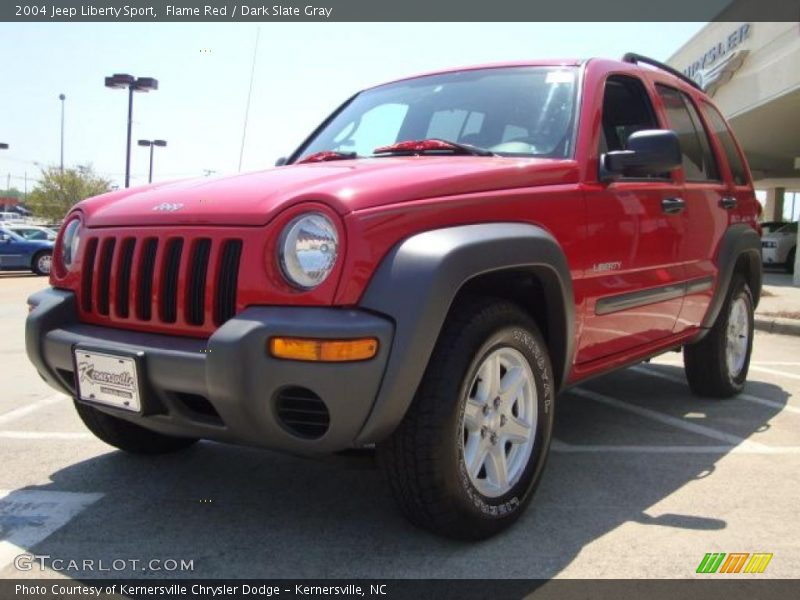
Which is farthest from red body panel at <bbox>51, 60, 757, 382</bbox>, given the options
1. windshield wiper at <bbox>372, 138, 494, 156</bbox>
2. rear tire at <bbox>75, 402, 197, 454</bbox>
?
rear tire at <bbox>75, 402, 197, 454</bbox>

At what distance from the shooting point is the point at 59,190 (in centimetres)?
4866

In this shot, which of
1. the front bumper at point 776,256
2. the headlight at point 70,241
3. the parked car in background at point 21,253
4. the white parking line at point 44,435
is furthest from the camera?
the front bumper at point 776,256

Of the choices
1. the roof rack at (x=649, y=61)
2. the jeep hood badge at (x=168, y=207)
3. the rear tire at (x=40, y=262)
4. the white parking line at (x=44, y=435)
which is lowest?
the rear tire at (x=40, y=262)

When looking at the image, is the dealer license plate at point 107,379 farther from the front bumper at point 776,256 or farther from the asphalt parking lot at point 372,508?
the front bumper at point 776,256

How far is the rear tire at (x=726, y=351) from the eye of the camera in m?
4.82

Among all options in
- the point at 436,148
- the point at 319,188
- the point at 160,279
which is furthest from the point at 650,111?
the point at 160,279

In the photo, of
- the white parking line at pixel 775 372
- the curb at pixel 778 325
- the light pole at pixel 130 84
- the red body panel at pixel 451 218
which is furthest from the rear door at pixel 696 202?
the light pole at pixel 130 84

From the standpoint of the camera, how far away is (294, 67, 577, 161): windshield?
3.38 metres

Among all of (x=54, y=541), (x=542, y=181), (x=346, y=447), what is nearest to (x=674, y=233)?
(x=542, y=181)

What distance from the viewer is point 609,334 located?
3.47 metres

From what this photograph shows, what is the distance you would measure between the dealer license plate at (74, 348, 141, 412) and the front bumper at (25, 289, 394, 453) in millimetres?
40

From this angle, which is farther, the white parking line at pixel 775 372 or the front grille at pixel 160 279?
the white parking line at pixel 775 372

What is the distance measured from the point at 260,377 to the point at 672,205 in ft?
8.25

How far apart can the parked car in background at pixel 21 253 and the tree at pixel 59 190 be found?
31.4m
